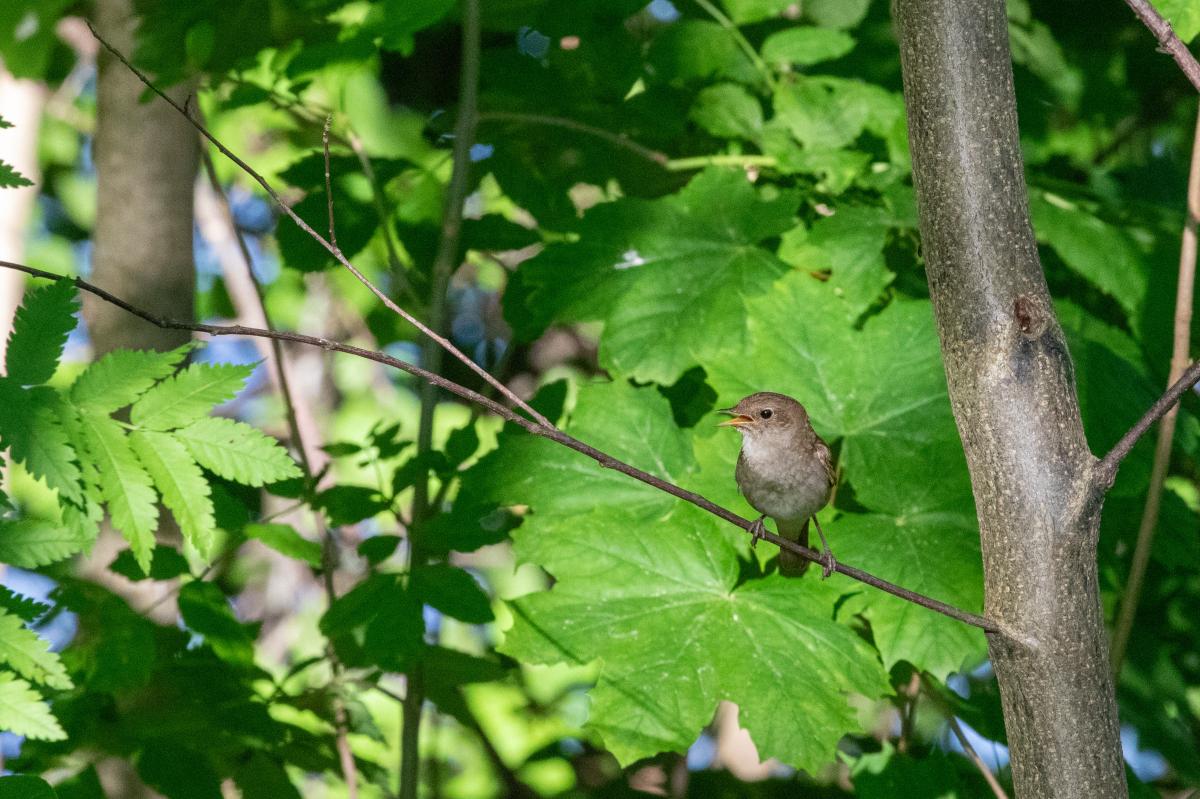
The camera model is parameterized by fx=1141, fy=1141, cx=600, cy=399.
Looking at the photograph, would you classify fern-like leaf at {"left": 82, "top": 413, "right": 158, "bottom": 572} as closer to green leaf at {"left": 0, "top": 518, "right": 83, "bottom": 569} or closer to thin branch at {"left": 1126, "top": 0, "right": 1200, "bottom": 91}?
green leaf at {"left": 0, "top": 518, "right": 83, "bottom": 569}

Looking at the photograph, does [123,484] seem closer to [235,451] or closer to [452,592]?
[235,451]

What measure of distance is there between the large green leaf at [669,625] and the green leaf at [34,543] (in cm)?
80

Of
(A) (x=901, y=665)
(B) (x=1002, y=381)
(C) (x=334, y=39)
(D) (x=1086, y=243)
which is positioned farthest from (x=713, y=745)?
(B) (x=1002, y=381)

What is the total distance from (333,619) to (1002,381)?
1598mm

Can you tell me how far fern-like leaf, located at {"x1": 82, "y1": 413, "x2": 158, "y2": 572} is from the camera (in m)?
1.85

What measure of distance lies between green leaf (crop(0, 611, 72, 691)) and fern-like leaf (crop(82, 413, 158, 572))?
19 cm

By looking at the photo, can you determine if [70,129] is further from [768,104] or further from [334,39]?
[768,104]


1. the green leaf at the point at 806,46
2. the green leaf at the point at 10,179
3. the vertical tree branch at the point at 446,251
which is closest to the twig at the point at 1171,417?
the green leaf at the point at 806,46

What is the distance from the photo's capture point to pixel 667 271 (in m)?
2.69

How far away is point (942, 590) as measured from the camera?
6.97 feet

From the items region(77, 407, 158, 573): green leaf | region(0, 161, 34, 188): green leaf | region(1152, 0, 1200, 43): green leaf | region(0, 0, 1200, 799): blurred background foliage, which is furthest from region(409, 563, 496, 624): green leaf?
region(1152, 0, 1200, 43): green leaf

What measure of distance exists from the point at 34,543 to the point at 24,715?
291 millimetres

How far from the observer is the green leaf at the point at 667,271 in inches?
102

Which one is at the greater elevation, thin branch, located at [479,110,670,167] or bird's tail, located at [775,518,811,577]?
thin branch, located at [479,110,670,167]
